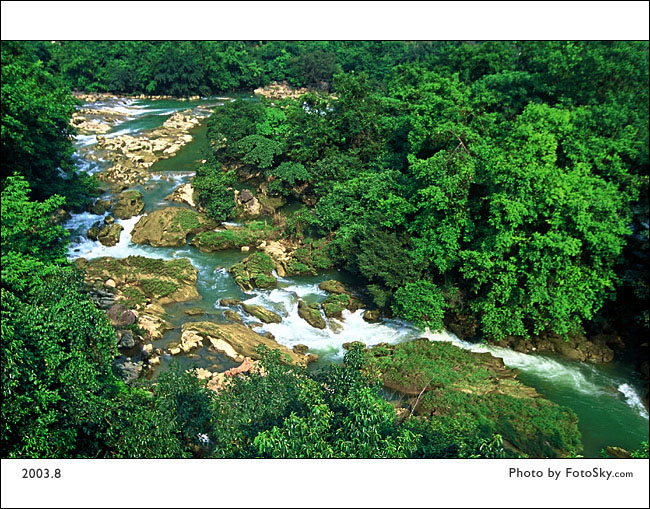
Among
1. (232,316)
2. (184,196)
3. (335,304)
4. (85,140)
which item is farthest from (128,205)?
(335,304)

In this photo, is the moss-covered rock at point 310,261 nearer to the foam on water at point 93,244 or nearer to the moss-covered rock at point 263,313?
the moss-covered rock at point 263,313

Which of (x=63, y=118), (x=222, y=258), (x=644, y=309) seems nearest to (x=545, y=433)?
(x=644, y=309)

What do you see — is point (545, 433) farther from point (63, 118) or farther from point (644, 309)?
point (63, 118)

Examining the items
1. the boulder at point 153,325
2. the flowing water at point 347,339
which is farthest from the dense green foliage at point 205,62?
the boulder at point 153,325

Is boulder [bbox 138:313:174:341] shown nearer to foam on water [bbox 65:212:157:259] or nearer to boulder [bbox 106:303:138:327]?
boulder [bbox 106:303:138:327]

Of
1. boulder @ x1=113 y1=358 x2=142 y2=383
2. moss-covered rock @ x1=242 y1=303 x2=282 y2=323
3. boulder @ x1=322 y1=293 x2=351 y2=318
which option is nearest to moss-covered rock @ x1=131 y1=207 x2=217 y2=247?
moss-covered rock @ x1=242 y1=303 x2=282 y2=323

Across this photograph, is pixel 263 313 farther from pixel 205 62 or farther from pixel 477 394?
pixel 205 62
